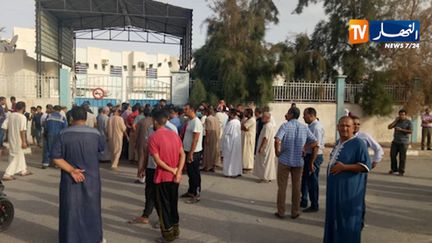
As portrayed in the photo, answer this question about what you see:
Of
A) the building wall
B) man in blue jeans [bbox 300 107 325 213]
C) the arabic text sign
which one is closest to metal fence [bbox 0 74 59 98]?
the building wall

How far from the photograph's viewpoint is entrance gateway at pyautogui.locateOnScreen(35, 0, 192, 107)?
611 inches

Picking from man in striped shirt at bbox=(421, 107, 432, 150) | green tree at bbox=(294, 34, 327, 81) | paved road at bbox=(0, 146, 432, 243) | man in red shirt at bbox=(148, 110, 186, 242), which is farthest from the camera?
green tree at bbox=(294, 34, 327, 81)

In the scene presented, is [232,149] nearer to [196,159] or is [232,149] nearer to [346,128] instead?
[196,159]

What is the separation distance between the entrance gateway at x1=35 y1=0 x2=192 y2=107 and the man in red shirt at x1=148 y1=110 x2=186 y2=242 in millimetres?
10460

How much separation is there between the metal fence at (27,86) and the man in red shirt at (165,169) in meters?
11.6

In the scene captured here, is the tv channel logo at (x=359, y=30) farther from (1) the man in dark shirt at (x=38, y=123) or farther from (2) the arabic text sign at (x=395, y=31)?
(1) the man in dark shirt at (x=38, y=123)

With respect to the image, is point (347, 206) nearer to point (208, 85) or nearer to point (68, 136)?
point (68, 136)

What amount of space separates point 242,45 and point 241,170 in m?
7.78

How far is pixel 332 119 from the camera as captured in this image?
53.4ft

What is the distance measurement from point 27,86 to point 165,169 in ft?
40.0

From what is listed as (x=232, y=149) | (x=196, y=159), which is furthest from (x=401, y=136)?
(x=196, y=159)

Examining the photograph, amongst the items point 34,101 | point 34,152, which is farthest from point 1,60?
point 34,152

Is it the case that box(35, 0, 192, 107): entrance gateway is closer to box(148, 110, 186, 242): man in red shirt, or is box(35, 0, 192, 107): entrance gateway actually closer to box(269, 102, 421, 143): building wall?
box(269, 102, 421, 143): building wall

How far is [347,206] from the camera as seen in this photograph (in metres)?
4.18
